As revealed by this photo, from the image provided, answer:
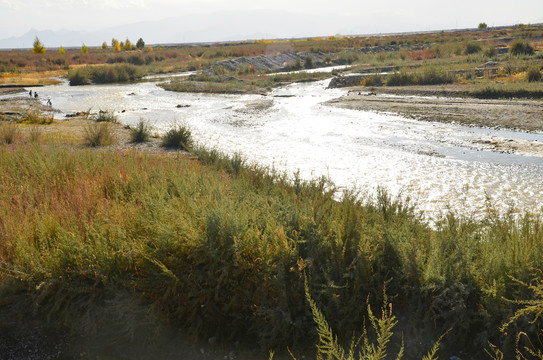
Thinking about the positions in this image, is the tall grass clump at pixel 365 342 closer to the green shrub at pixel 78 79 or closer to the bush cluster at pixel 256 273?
the bush cluster at pixel 256 273

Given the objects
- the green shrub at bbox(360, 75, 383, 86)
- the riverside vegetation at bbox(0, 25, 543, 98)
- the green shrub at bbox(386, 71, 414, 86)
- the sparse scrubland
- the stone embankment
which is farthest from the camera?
the stone embankment

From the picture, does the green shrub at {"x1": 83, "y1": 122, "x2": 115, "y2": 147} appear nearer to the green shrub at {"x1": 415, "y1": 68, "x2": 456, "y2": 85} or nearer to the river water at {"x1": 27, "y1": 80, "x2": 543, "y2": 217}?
the river water at {"x1": 27, "y1": 80, "x2": 543, "y2": 217}

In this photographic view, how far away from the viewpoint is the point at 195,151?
516 inches

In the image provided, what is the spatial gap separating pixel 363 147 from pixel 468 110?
6.96 m

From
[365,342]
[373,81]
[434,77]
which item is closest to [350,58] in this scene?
[373,81]

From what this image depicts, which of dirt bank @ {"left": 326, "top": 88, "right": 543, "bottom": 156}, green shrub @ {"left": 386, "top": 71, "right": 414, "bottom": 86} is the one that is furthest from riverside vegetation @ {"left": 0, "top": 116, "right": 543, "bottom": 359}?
Answer: green shrub @ {"left": 386, "top": 71, "right": 414, "bottom": 86}

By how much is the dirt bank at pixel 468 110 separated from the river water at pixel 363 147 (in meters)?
0.65

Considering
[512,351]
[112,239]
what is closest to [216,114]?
[112,239]

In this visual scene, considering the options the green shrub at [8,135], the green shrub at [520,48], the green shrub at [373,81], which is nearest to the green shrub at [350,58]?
the green shrub at [520,48]

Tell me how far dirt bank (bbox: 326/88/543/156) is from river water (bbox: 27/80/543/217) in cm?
65

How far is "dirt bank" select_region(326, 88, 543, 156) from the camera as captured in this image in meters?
14.4

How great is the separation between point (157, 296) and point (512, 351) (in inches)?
137

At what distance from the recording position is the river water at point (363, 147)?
10406mm

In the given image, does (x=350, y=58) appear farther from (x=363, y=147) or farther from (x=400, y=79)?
(x=363, y=147)
